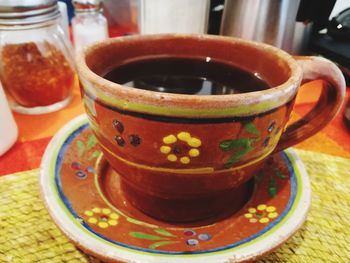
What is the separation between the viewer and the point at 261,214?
37 centimetres

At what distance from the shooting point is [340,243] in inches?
15.4

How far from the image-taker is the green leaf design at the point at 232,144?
31 centimetres

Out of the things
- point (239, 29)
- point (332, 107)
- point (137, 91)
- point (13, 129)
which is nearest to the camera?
point (137, 91)

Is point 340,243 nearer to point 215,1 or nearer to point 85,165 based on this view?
point 85,165

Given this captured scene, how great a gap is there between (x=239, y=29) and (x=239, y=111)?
1.74 feet

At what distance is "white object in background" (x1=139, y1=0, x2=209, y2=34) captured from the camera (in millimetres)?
759

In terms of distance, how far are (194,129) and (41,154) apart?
32cm

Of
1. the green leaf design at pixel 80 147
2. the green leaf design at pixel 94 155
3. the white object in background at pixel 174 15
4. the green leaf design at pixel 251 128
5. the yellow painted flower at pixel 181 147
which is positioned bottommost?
the green leaf design at pixel 94 155

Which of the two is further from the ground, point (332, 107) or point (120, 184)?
point (332, 107)

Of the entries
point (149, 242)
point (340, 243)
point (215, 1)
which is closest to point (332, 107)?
point (340, 243)

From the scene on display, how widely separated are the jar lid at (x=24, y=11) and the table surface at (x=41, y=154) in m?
0.16

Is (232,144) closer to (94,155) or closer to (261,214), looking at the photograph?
(261,214)

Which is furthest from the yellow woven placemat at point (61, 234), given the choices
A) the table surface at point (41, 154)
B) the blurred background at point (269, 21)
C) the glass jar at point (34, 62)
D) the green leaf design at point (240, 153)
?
the blurred background at point (269, 21)

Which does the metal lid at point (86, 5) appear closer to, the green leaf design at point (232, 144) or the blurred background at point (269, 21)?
the blurred background at point (269, 21)
